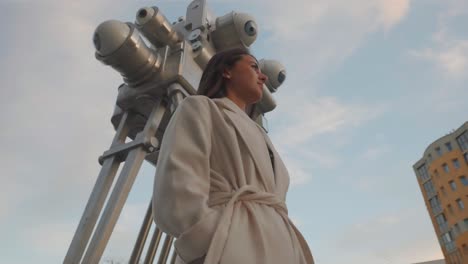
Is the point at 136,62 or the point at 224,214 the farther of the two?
the point at 136,62

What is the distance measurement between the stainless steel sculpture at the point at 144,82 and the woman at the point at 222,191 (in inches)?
60.5

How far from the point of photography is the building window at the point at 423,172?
26281 millimetres

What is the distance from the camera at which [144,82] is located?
317 cm

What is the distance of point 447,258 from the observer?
24406 millimetres

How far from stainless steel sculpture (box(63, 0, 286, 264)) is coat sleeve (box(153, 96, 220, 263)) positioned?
1555 mm

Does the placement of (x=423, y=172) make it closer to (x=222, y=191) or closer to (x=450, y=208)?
(x=450, y=208)

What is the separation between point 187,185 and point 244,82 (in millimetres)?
595

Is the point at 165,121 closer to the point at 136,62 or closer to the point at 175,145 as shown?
the point at 136,62

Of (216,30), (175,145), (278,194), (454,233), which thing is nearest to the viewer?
(175,145)

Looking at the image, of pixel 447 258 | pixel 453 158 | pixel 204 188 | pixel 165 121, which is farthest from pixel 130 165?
pixel 447 258

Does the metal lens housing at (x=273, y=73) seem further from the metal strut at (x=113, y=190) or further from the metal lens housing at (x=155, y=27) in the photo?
the metal strut at (x=113, y=190)

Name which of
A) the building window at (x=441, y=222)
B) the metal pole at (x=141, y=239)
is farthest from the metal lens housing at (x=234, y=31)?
the building window at (x=441, y=222)

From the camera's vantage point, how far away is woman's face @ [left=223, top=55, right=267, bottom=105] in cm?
152

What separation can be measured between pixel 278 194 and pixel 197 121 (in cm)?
37
